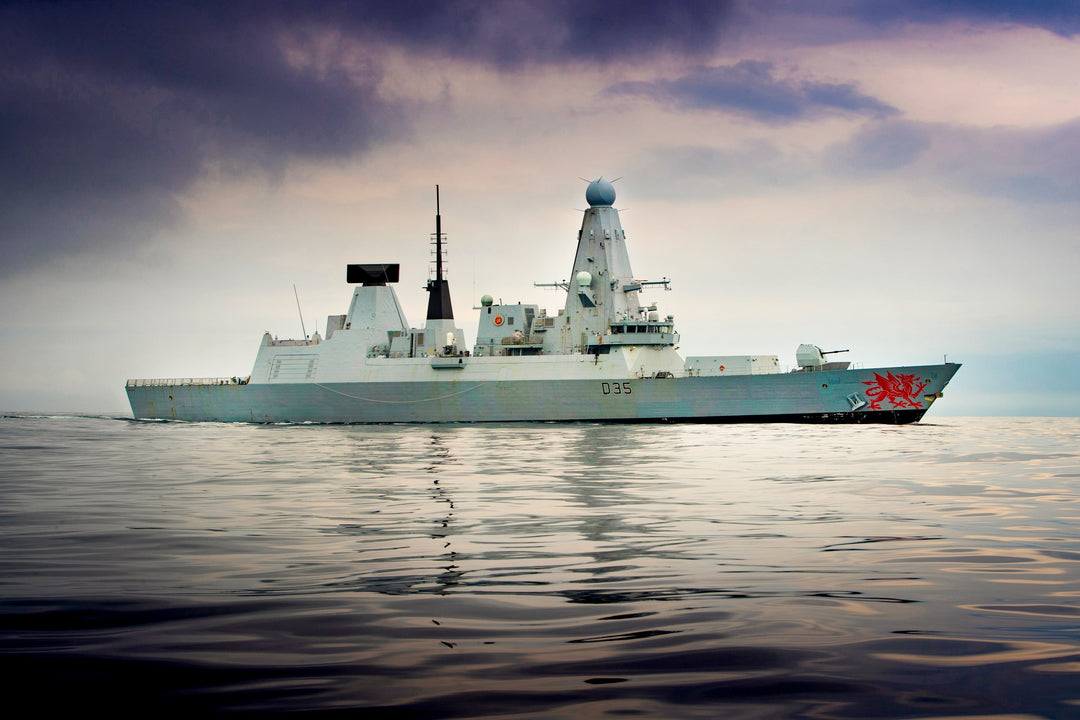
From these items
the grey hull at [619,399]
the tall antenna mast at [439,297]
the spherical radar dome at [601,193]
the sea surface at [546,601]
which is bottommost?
the sea surface at [546,601]

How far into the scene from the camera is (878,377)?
3394 centimetres

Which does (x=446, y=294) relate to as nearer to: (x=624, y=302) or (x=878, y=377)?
(x=624, y=302)

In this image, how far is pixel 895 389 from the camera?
34156 millimetres

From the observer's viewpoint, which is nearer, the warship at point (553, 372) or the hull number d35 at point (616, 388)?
the warship at point (553, 372)

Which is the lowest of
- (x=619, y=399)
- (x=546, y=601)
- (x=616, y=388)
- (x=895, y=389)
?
(x=546, y=601)

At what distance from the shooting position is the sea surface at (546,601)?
11.0ft

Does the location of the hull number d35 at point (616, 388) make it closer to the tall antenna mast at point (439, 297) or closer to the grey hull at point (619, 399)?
the grey hull at point (619, 399)

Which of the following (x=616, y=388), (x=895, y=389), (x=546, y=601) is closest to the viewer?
(x=546, y=601)

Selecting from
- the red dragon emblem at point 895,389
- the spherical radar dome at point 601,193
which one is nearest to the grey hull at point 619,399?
the red dragon emblem at point 895,389

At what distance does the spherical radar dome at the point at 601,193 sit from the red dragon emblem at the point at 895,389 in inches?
629

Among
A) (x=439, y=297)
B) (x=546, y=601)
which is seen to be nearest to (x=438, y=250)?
(x=439, y=297)

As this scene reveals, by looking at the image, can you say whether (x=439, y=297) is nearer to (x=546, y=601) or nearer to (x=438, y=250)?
(x=438, y=250)

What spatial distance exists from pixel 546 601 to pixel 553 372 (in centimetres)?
3255

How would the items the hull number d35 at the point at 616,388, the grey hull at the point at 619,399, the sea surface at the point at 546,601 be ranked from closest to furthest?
the sea surface at the point at 546,601, the grey hull at the point at 619,399, the hull number d35 at the point at 616,388
